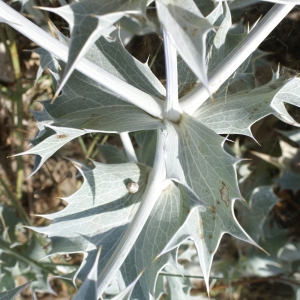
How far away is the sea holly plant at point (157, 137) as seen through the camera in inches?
33.7

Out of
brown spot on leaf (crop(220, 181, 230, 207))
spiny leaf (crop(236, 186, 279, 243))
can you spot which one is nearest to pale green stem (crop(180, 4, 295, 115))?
brown spot on leaf (crop(220, 181, 230, 207))

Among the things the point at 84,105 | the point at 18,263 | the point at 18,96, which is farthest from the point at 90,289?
the point at 18,96

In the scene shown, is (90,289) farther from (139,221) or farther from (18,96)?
(18,96)

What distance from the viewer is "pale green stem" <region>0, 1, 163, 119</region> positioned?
2.15ft

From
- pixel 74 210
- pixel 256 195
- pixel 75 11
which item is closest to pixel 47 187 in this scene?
pixel 74 210

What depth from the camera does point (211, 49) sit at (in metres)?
1.06

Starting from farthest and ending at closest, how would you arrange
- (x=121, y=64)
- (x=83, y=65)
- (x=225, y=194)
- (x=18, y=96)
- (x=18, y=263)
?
(x=18, y=96), (x=18, y=263), (x=121, y=64), (x=225, y=194), (x=83, y=65)

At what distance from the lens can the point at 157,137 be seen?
104 centimetres

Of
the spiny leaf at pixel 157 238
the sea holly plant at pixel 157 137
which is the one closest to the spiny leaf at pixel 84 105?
the sea holly plant at pixel 157 137

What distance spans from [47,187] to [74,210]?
89cm

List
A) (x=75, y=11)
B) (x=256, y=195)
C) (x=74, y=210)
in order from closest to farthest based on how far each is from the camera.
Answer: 1. (x=75, y=11)
2. (x=74, y=210)
3. (x=256, y=195)

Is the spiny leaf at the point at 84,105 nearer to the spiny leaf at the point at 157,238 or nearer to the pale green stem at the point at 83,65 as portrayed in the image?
the pale green stem at the point at 83,65

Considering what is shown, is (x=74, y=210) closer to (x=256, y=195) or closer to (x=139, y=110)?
(x=139, y=110)

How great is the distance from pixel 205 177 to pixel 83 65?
1.32 ft
